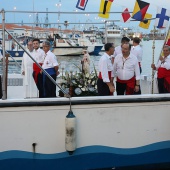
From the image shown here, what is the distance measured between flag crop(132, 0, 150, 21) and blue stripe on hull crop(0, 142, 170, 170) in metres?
2.07

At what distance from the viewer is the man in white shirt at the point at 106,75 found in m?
4.82

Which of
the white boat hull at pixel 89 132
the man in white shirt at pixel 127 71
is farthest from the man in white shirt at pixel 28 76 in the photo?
the white boat hull at pixel 89 132

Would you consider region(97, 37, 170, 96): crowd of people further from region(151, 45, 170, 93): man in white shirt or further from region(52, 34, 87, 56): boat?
region(52, 34, 87, 56): boat

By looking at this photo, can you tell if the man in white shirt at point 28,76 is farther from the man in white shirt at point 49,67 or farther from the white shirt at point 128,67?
the white shirt at point 128,67

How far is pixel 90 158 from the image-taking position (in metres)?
4.34

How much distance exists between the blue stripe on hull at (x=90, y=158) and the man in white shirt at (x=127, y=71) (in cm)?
88

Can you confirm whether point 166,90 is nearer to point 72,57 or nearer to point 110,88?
point 110,88

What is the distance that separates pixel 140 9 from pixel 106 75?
52.0 inches

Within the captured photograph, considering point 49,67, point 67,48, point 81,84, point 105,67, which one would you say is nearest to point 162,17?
point 105,67

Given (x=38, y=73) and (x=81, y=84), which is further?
(x=38, y=73)

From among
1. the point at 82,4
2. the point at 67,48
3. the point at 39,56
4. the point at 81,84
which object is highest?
the point at 67,48

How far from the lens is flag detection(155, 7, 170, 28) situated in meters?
5.36

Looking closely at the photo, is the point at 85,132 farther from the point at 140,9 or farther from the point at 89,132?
the point at 140,9

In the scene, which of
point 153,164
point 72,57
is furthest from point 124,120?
point 72,57
